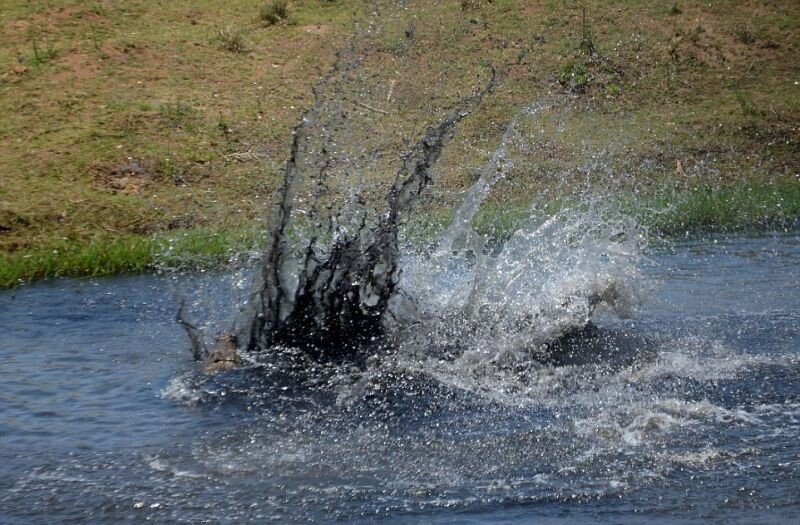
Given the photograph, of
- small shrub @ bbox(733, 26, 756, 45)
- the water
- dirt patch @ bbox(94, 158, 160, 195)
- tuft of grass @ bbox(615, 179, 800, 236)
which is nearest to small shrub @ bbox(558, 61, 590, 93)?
small shrub @ bbox(733, 26, 756, 45)

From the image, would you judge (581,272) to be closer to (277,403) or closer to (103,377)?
(277,403)

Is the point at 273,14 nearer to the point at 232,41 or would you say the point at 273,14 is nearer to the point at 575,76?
the point at 232,41

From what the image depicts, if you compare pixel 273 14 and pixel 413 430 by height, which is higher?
pixel 273 14

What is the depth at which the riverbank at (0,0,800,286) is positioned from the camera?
1010 centimetres

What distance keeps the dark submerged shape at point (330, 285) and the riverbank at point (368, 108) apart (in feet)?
7.95

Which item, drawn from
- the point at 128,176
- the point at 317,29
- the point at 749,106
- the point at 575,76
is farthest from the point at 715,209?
the point at 317,29

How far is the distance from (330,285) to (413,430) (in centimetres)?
165

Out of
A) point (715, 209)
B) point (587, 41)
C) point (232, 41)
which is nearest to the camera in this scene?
point (715, 209)

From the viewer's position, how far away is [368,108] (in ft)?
41.5

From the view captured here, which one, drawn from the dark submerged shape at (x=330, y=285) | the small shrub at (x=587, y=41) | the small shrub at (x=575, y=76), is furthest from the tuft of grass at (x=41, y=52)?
the dark submerged shape at (x=330, y=285)

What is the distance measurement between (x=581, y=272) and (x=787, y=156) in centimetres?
716

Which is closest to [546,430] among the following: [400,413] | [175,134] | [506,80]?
[400,413]

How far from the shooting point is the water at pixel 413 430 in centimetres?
393

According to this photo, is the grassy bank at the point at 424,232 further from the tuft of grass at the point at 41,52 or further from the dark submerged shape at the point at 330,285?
the tuft of grass at the point at 41,52
